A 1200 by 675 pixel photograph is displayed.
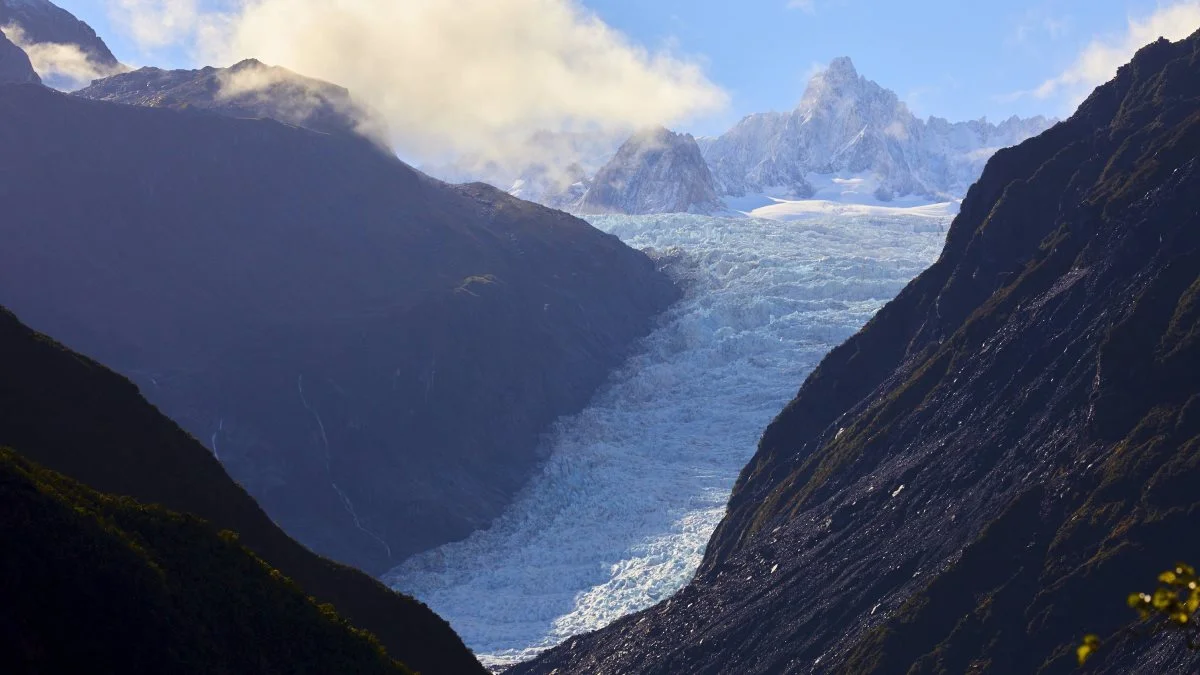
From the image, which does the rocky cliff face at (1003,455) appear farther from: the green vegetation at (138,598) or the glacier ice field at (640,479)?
the green vegetation at (138,598)

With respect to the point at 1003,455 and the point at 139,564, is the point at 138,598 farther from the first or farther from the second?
the point at 1003,455

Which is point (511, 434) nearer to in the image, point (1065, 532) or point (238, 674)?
point (1065, 532)

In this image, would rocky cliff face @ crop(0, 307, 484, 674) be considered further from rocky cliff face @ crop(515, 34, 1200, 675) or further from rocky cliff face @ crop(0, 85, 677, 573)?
rocky cliff face @ crop(0, 85, 677, 573)

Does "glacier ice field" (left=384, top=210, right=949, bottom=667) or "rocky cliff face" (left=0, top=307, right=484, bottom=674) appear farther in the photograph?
"glacier ice field" (left=384, top=210, right=949, bottom=667)

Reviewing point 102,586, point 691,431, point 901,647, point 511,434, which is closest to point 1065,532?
point 901,647

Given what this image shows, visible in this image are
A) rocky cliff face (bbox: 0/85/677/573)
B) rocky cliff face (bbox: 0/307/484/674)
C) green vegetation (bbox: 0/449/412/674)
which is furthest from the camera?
rocky cliff face (bbox: 0/85/677/573)

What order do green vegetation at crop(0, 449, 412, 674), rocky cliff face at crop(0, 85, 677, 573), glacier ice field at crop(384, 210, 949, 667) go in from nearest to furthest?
1. green vegetation at crop(0, 449, 412, 674)
2. glacier ice field at crop(384, 210, 949, 667)
3. rocky cliff face at crop(0, 85, 677, 573)

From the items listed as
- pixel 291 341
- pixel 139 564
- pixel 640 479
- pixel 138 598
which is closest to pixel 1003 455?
pixel 640 479

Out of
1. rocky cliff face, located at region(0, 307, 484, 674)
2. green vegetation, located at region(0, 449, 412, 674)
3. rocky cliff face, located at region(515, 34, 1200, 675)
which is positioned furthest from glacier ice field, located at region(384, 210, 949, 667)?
green vegetation, located at region(0, 449, 412, 674)
